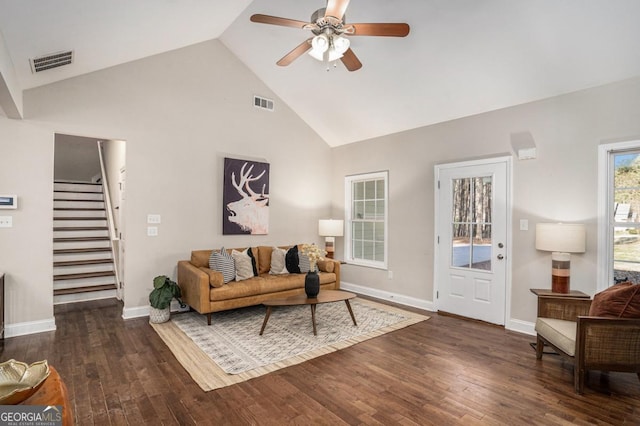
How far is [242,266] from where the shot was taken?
184 inches

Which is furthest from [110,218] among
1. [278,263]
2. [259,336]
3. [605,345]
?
[605,345]

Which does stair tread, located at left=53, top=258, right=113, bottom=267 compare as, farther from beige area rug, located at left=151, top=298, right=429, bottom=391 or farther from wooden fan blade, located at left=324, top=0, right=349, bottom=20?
wooden fan blade, located at left=324, top=0, right=349, bottom=20

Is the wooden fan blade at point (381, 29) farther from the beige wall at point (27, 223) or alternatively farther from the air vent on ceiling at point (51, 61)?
the beige wall at point (27, 223)

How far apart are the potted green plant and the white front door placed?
3.64 metres

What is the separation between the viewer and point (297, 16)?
4.19m

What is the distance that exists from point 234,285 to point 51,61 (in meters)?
3.04

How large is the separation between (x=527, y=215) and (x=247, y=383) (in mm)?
3594

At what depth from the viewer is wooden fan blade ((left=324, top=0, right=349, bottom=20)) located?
247 cm

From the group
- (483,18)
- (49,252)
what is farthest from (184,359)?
(483,18)

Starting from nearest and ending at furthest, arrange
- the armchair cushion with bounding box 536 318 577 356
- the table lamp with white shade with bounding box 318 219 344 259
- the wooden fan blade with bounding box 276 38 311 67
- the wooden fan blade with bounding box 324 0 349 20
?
the wooden fan blade with bounding box 324 0 349 20 → the armchair cushion with bounding box 536 318 577 356 → the wooden fan blade with bounding box 276 38 311 67 → the table lamp with white shade with bounding box 318 219 344 259

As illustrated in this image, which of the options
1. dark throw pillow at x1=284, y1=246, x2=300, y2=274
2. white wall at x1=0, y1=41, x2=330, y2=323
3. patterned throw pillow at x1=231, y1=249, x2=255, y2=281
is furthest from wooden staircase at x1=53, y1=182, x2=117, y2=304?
dark throw pillow at x1=284, y1=246, x2=300, y2=274

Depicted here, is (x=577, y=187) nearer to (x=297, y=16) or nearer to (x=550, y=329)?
(x=550, y=329)

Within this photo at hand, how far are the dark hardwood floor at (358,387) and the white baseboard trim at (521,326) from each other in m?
0.18

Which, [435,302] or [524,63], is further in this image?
[435,302]
